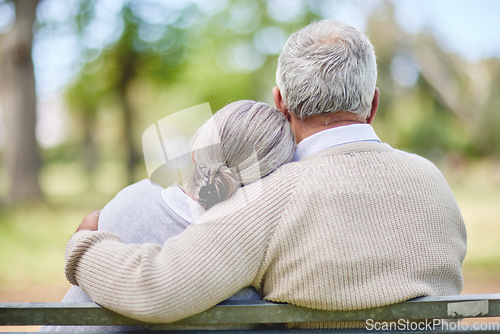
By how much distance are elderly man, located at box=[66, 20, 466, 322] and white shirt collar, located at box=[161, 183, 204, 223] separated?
0.12 meters

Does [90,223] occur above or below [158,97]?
above

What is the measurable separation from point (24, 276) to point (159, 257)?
6450 mm

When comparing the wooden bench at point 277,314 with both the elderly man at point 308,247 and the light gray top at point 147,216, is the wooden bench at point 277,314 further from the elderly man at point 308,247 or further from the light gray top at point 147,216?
the light gray top at point 147,216

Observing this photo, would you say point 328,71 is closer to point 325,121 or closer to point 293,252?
point 325,121

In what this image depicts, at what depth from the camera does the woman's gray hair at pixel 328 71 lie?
1795mm

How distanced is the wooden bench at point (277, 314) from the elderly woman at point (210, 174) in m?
0.14

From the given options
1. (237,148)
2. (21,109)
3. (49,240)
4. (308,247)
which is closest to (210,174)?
(237,148)

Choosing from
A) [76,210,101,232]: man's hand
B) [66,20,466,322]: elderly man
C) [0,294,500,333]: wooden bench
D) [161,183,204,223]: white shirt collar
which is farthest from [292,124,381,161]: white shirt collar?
[76,210,101,232]: man's hand

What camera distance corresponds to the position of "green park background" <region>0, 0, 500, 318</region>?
9320mm

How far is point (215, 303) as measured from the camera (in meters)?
1.57

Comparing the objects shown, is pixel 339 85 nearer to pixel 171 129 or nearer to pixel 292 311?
pixel 171 129

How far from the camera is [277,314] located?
1.59 metres

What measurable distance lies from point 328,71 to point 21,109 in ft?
38.8

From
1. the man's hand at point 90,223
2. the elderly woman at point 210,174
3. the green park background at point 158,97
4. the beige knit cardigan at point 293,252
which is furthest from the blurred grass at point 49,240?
the beige knit cardigan at point 293,252
